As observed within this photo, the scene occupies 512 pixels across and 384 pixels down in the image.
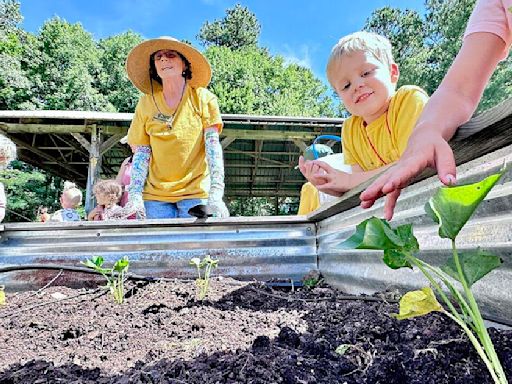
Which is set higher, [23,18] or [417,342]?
[23,18]

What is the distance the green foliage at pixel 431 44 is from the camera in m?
19.2

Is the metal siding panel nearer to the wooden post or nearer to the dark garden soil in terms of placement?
the dark garden soil

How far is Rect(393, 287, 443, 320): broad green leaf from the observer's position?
59cm

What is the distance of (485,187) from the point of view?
0.46m

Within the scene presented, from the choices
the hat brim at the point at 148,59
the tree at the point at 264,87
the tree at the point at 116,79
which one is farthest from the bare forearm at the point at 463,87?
the tree at the point at 116,79

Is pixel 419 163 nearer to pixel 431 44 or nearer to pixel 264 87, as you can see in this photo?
pixel 264 87

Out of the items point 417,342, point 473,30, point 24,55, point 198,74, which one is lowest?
point 417,342

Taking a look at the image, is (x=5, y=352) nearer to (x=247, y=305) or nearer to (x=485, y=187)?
(x=247, y=305)

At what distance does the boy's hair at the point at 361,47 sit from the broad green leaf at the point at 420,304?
4.64 feet

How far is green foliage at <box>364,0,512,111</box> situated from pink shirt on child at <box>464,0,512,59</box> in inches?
755

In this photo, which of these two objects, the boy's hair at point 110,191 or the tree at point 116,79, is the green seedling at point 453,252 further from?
the tree at point 116,79

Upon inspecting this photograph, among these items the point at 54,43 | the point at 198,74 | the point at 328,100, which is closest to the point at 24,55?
the point at 54,43

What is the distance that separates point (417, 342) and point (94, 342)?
2.76 ft

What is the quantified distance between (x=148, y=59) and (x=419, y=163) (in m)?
2.50
